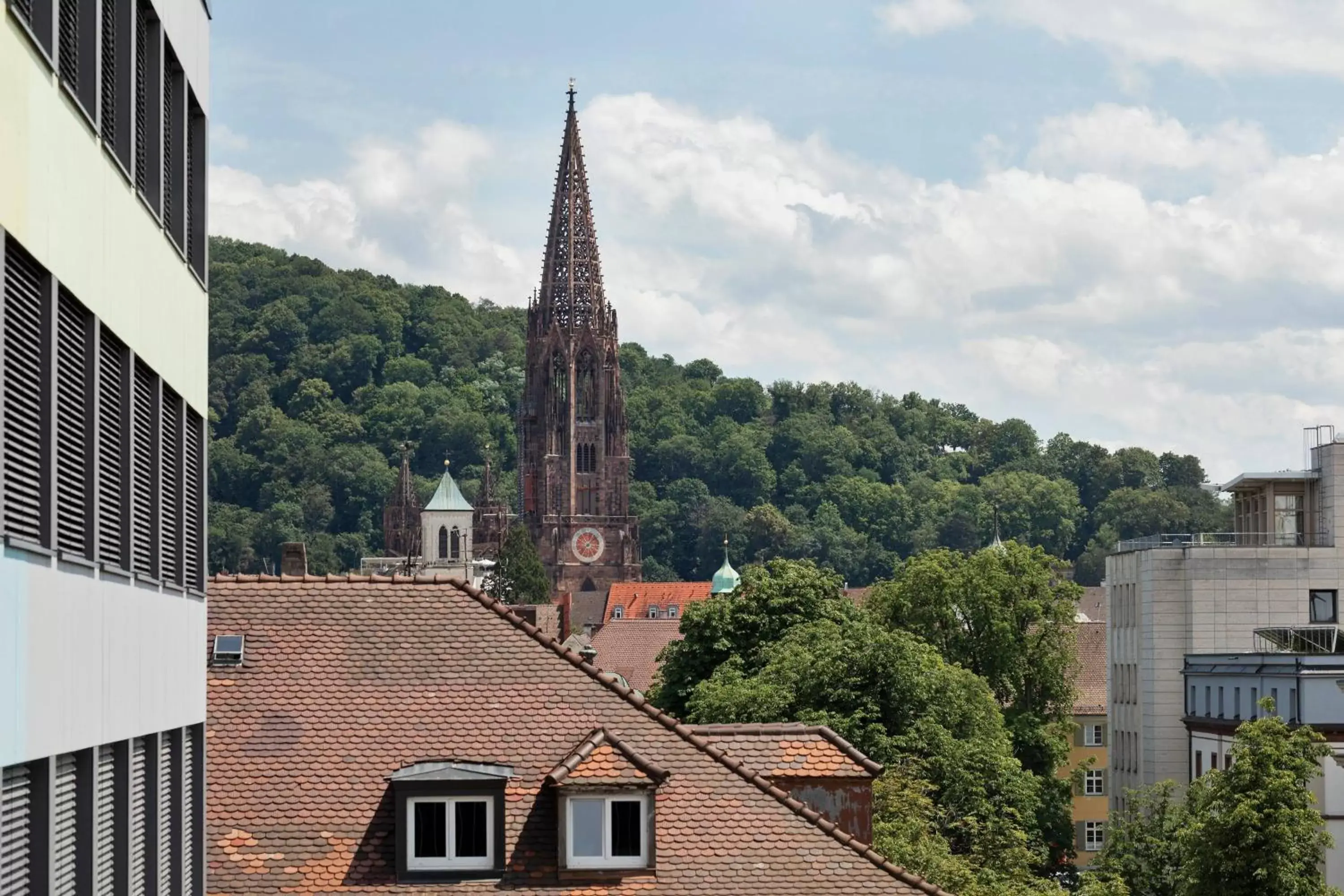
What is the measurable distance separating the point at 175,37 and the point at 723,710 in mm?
42008

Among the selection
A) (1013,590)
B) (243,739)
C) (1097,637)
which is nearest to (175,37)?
(243,739)

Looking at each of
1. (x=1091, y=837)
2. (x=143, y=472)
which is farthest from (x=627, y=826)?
(x=1091, y=837)

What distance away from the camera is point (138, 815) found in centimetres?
1847

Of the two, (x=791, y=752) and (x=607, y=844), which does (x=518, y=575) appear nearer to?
(x=791, y=752)

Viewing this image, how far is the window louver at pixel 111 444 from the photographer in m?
16.3

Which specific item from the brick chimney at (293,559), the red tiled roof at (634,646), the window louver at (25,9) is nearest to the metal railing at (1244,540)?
the red tiled roof at (634,646)

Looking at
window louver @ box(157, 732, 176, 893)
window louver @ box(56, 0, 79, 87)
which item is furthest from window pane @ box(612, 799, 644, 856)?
window louver @ box(56, 0, 79, 87)

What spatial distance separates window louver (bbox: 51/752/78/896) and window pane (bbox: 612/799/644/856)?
374 inches

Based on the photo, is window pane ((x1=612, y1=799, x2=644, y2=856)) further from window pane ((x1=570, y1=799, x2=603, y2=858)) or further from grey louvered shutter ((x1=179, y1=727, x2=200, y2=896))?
grey louvered shutter ((x1=179, y1=727, x2=200, y2=896))

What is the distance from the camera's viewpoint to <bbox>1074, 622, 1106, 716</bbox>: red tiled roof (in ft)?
397

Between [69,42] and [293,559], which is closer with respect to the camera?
[69,42]

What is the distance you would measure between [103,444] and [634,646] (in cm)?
13612

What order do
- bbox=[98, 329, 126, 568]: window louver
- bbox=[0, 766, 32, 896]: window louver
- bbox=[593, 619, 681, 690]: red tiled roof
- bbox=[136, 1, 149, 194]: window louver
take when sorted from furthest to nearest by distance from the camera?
1. bbox=[593, 619, 681, 690]: red tiled roof
2. bbox=[136, 1, 149, 194]: window louver
3. bbox=[98, 329, 126, 568]: window louver
4. bbox=[0, 766, 32, 896]: window louver

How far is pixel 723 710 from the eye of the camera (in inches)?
2388
